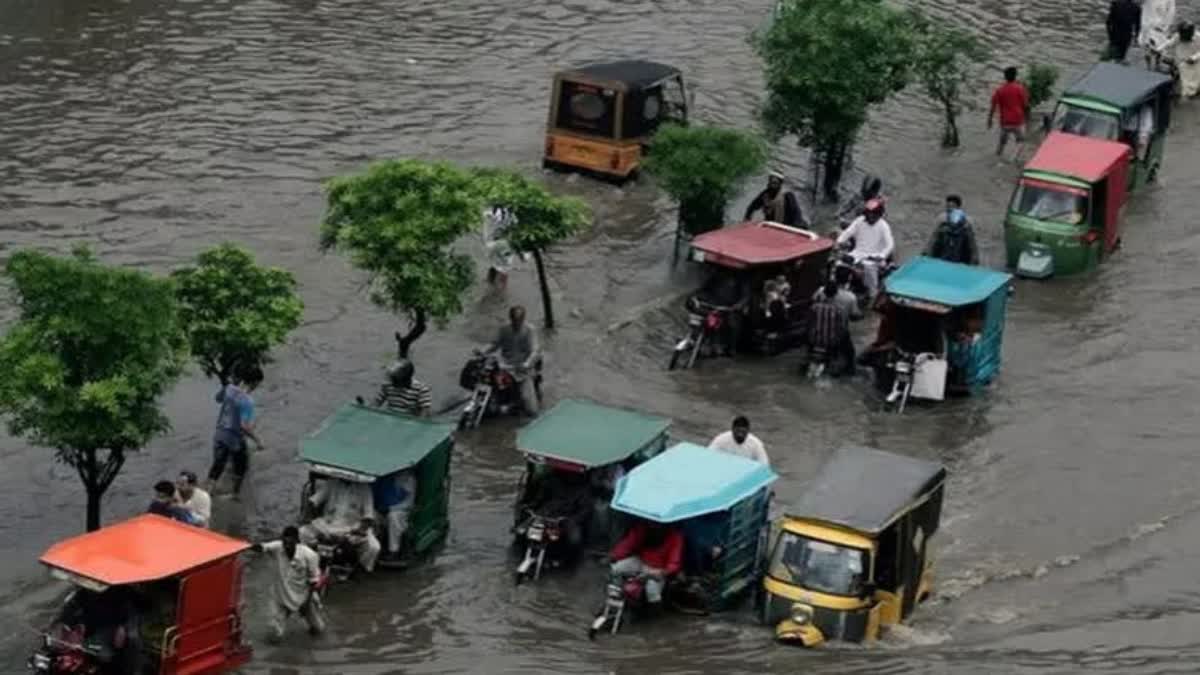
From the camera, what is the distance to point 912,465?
22453 mm

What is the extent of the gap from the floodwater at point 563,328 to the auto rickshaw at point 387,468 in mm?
428

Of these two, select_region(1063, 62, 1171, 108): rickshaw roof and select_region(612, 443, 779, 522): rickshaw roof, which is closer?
select_region(612, 443, 779, 522): rickshaw roof

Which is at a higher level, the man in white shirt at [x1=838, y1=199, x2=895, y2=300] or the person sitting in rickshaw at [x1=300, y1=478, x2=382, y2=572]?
the man in white shirt at [x1=838, y1=199, x2=895, y2=300]

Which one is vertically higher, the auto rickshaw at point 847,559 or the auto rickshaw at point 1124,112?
the auto rickshaw at point 1124,112

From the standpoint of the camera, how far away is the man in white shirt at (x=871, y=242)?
100ft

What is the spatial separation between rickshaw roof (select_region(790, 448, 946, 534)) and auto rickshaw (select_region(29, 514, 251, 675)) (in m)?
5.18

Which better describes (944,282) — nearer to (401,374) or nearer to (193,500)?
(401,374)

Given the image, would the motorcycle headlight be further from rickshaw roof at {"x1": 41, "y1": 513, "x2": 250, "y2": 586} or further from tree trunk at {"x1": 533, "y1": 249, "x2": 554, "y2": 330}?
tree trunk at {"x1": 533, "y1": 249, "x2": 554, "y2": 330}

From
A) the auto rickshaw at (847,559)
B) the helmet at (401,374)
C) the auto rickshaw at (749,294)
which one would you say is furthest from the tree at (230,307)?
the auto rickshaw at (749,294)

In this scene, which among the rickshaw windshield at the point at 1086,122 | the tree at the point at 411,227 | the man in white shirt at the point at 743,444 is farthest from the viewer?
the rickshaw windshield at the point at 1086,122

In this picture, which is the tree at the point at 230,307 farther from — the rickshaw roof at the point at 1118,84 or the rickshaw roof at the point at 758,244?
the rickshaw roof at the point at 1118,84

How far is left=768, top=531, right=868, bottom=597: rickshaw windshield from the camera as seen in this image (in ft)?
70.0

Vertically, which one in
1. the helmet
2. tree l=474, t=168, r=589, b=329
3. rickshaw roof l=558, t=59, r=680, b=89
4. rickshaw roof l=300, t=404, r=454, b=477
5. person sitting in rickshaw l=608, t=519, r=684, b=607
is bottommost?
person sitting in rickshaw l=608, t=519, r=684, b=607

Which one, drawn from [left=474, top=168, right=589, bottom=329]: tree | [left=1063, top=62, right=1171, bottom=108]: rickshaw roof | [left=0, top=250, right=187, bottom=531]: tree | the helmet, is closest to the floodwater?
the helmet
